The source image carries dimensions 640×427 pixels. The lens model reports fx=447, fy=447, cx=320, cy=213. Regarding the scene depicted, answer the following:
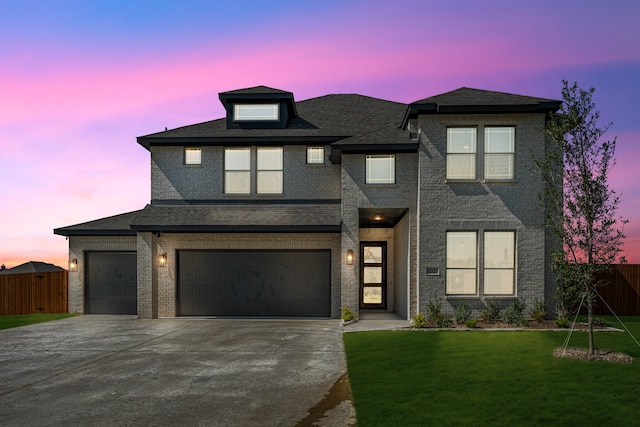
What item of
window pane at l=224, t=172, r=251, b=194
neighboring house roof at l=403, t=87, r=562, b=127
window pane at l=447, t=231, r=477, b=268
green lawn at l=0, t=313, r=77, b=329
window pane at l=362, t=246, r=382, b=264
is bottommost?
green lawn at l=0, t=313, r=77, b=329

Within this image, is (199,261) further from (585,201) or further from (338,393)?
(585,201)

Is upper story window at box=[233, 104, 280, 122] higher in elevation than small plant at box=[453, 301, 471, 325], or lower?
higher

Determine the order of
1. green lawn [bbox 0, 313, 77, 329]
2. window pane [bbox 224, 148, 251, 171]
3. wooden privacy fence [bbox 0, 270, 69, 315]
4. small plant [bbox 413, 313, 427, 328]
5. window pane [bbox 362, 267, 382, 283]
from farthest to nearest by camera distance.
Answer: window pane [bbox 362, 267, 382, 283] < wooden privacy fence [bbox 0, 270, 69, 315] < window pane [bbox 224, 148, 251, 171] < green lawn [bbox 0, 313, 77, 329] < small plant [bbox 413, 313, 427, 328]

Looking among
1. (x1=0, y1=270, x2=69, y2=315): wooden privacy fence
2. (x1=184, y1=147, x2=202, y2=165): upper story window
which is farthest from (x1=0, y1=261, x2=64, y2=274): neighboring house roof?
(x1=184, y1=147, x2=202, y2=165): upper story window

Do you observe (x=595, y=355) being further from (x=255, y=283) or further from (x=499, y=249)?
(x=255, y=283)

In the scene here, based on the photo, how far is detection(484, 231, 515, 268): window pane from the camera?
1563 centimetres

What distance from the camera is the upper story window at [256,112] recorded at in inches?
800

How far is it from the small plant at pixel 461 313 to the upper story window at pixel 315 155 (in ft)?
26.7

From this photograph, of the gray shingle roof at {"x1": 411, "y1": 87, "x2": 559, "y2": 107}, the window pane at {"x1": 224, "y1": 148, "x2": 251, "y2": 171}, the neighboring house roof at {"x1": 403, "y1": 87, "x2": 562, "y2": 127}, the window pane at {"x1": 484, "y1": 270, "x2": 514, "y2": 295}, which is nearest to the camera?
the neighboring house roof at {"x1": 403, "y1": 87, "x2": 562, "y2": 127}

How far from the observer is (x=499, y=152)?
1571 centimetres

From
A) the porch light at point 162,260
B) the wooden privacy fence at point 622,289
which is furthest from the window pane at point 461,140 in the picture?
the porch light at point 162,260

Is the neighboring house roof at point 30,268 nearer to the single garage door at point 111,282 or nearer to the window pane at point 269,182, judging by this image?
the single garage door at point 111,282

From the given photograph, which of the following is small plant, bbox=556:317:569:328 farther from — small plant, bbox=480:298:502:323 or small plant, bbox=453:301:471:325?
small plant, bbox=453:301:471:325

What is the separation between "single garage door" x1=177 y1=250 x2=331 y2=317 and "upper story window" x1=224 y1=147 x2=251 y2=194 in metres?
2.82
